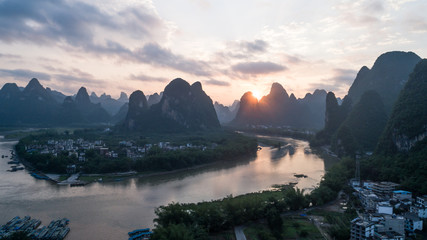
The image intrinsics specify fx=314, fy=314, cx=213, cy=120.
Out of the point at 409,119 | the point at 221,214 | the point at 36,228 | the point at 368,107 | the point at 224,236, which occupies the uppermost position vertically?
→ the point at 368,107

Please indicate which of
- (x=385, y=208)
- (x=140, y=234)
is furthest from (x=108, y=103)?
(x=385, y=208)

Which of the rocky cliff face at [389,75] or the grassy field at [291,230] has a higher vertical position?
the rocky cliff face at [389,75]

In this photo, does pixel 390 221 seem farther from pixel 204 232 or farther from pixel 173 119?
pixel 173 119

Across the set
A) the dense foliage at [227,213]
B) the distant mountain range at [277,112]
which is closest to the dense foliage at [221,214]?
the dense foliage at [227,213]

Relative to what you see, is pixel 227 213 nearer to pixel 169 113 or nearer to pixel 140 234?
pixel 140 234

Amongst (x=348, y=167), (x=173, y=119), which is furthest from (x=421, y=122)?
(x=173, y=119)

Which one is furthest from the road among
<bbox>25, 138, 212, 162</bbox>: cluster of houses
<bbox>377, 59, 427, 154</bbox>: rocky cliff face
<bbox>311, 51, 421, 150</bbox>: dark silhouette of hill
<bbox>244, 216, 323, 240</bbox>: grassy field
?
<bbox>311, 51, 421, 150</bbox>: dark silhouette of hill

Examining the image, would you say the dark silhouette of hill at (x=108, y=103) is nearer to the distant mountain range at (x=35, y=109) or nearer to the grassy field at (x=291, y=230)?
the distant mountain range at (x=35, y=109)
